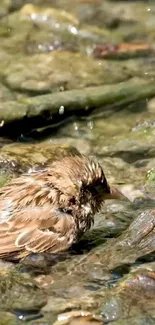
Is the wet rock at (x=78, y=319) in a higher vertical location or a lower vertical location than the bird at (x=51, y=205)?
higher

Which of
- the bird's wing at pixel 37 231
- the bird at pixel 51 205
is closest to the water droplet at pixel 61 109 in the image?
the bird at pixel 51 205

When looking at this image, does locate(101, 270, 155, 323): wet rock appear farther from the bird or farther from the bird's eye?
the bird's eye

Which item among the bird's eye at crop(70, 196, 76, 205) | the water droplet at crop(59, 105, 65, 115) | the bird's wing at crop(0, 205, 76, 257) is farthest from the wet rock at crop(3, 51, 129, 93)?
the bird's wing at crop(0, 205, 76, 257)

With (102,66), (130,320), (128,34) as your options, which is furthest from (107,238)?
(128,34)

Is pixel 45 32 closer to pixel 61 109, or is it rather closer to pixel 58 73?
pixel 58 73

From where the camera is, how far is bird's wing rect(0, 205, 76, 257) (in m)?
5.26

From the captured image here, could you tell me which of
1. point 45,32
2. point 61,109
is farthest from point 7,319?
point 45,32

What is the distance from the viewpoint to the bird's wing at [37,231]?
526 centimetres

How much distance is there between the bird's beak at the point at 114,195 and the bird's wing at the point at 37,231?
42 centimetres

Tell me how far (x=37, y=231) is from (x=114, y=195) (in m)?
0.73

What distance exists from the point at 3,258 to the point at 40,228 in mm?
328

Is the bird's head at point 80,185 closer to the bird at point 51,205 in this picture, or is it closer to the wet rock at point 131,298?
the bird at point 51,205

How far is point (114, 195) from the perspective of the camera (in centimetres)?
590

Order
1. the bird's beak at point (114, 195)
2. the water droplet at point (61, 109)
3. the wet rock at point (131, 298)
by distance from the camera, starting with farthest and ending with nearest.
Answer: the water droplet at point (61, 109) < the bird's beak at point (114, 195) < the wet rock at point (131, 298)
